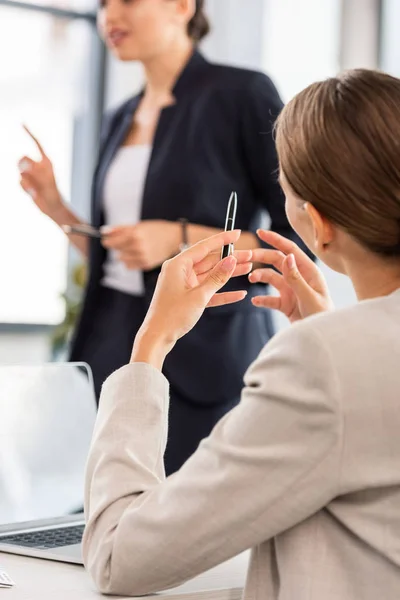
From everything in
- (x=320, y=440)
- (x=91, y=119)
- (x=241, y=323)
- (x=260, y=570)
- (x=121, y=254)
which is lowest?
(x=91, y=119)

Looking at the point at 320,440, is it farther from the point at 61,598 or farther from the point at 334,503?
the point at 61,598

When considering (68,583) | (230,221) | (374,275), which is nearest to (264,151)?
(230,221)

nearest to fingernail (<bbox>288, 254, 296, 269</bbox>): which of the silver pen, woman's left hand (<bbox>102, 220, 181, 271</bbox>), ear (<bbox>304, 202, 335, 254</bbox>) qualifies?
the silver pen

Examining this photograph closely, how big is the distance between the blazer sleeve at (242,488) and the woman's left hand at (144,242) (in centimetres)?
A: 101

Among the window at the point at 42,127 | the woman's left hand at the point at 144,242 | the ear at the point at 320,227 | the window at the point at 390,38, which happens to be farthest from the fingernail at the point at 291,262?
the window at the point at 42,127

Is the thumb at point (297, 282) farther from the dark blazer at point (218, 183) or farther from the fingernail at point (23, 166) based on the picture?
the fingernail at point (23, 166)

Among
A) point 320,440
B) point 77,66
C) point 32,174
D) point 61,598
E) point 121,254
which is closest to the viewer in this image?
point 320,440

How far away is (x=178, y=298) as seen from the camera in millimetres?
1118

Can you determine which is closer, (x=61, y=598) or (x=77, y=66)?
(x=61, y=598)

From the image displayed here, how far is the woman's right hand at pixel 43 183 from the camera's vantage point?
2203mm

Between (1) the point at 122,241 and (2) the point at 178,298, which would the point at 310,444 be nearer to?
(2) the point at 178,298

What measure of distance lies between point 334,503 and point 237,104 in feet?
4.27

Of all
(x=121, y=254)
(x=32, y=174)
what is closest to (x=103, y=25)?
(x=32, y=174)

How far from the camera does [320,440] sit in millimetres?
876
